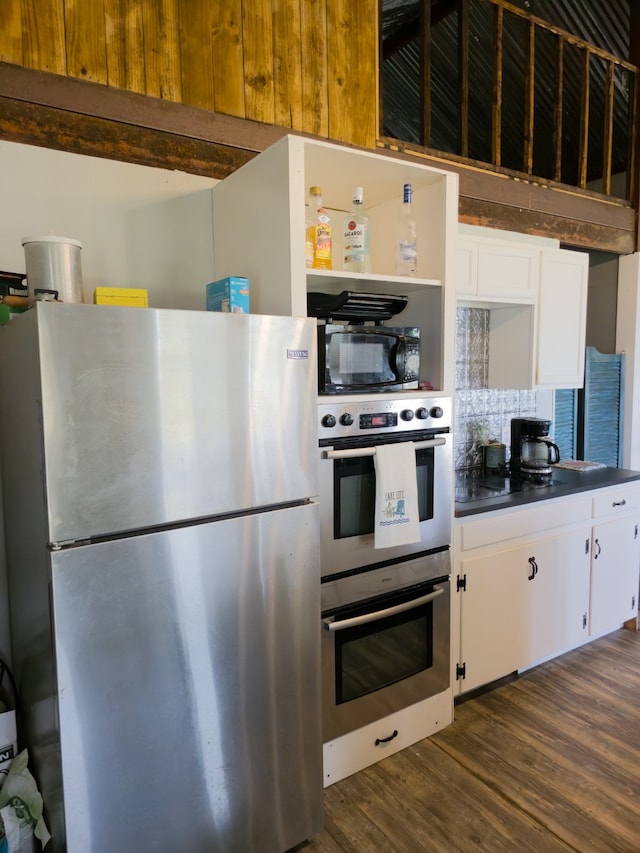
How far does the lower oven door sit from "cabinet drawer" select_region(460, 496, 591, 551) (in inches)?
10.1

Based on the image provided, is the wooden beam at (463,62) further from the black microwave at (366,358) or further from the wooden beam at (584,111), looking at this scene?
the black microwave at (366,358)

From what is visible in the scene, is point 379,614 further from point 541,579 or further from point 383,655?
point 541,579

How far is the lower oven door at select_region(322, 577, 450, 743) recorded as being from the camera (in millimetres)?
1924

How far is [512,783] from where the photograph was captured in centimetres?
198

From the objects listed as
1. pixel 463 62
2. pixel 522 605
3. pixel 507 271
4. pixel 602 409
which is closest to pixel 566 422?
pixel 602 409

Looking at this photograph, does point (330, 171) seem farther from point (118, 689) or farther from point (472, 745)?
point (472, 745)

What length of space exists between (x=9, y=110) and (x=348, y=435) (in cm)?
151

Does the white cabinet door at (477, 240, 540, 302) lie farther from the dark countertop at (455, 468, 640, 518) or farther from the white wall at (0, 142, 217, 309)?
the white wall at (0, 142, 217, 309)

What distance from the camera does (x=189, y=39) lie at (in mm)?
2023

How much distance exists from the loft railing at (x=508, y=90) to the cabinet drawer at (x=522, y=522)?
5.86ft

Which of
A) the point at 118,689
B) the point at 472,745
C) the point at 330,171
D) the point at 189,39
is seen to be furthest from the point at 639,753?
the point at 189,39

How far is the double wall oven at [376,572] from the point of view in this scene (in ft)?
6.17

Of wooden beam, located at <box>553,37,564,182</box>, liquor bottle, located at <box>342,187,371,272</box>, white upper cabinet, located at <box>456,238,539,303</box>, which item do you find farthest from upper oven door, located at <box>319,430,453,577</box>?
wooden beam, located at <box>553,37,564,182</box>

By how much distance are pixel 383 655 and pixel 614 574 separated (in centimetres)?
156
